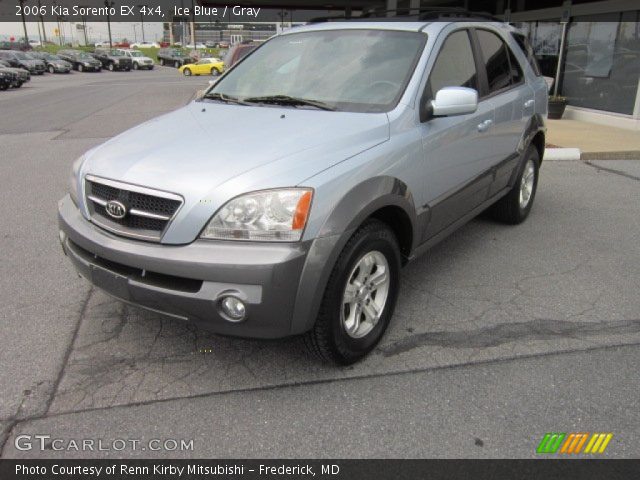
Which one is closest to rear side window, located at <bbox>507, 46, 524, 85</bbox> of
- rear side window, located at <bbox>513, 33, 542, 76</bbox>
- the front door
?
rear side window, located at <bbox>513, 33, 542, 76</bbox>

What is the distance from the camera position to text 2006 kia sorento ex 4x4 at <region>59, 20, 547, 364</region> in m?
2.51

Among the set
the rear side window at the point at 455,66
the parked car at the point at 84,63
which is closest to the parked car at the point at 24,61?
the parked car at the point at 84,63

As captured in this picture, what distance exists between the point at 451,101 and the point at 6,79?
1080 inches

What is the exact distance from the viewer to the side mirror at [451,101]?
3248mm

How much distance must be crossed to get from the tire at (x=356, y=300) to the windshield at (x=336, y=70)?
0.85 meters

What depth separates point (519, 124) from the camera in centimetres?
487

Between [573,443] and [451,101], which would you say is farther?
[451,101]

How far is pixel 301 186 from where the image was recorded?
2539mm

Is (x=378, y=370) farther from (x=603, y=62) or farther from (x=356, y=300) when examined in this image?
(x=603, y=62)

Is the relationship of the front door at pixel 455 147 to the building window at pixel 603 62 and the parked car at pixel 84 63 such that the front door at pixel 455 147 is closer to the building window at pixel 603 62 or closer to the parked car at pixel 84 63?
the building window at pixel 603 62

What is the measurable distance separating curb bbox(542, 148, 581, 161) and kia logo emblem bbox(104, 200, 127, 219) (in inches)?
303

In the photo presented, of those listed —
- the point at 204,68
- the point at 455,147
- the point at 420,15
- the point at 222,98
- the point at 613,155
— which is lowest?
the point at 204,68

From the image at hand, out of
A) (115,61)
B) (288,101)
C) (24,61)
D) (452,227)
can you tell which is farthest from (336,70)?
(115,61)

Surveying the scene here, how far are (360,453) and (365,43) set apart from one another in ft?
8.64
